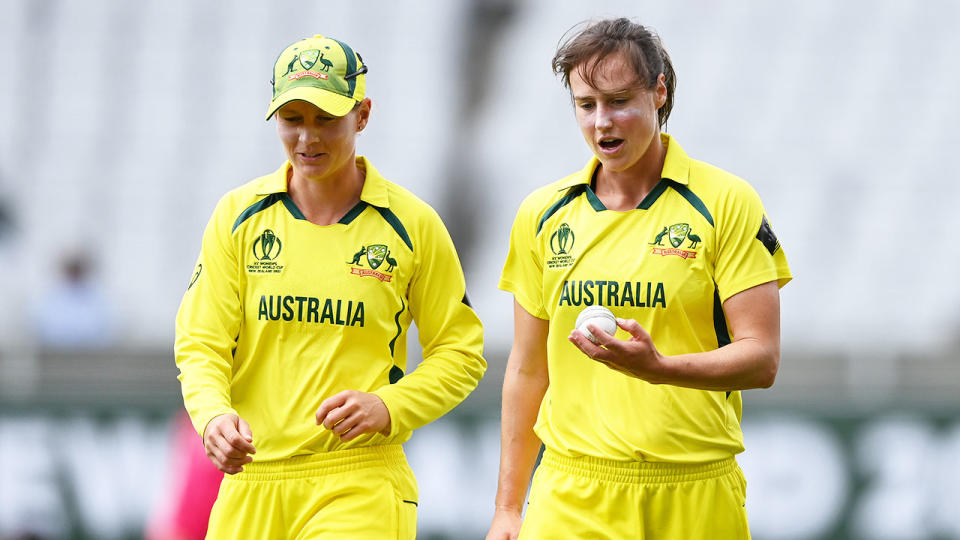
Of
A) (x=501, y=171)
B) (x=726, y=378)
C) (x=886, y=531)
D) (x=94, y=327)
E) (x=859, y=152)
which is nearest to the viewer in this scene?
(x=726, y=378)

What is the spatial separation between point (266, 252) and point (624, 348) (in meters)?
1.32

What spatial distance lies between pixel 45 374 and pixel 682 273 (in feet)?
21.0

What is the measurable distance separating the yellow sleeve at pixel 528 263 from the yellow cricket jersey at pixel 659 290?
8cm

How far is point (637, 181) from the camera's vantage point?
376cm

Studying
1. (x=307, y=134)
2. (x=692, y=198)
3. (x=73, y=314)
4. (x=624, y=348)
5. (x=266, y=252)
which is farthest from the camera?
(x=73, y=314)

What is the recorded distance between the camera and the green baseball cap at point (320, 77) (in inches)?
151

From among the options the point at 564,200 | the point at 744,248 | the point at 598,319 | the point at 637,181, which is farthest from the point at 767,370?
the point at 564,200

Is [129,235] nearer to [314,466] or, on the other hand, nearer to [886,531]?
[886,531]

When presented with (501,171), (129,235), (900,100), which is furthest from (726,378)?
(900,100)

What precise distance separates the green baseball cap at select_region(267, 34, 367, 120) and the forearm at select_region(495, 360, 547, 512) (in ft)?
3.22

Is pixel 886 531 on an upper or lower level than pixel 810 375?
lower

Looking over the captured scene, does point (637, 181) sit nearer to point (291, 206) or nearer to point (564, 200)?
point (564, 200)

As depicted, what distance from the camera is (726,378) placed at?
341 cm

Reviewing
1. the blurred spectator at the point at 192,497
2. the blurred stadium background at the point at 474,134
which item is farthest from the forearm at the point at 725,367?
the blurred stadium background at the point at 474,134
